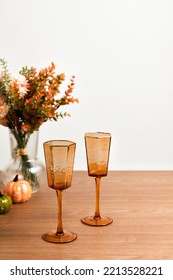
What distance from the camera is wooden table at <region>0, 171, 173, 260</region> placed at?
1.31 metres

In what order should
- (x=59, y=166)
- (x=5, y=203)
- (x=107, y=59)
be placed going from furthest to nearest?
1. (x=107, y=59)
2. (x=5, y=203)
3. (x=59, y=166)

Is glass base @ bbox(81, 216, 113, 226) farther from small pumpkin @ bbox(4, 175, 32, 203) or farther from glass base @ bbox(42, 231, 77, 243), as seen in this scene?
small pumpkin @ bbox(4, 175, 32, 203)

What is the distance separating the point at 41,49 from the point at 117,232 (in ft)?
6.14

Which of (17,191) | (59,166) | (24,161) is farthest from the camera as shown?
(24,161)

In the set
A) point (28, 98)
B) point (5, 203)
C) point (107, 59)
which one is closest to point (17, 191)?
point (5, 203)

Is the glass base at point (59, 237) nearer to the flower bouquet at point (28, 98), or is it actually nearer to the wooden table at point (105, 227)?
the wooden table at point (105, 227)

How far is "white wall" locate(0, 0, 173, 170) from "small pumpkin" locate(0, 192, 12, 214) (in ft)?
5.19

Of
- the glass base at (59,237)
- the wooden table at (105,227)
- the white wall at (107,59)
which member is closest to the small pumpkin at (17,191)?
the wooden table at (105,227)

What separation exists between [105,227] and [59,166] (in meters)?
0.28

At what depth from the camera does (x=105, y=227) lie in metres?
1.50

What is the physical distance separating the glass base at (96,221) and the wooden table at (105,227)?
0.05 feet

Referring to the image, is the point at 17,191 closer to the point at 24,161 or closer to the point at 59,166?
the point at 24,161

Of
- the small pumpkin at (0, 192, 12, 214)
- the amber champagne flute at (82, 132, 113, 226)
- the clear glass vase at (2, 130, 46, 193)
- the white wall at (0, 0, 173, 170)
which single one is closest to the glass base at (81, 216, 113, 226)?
the amber champagne flute at (82, 132, 113, 226)
